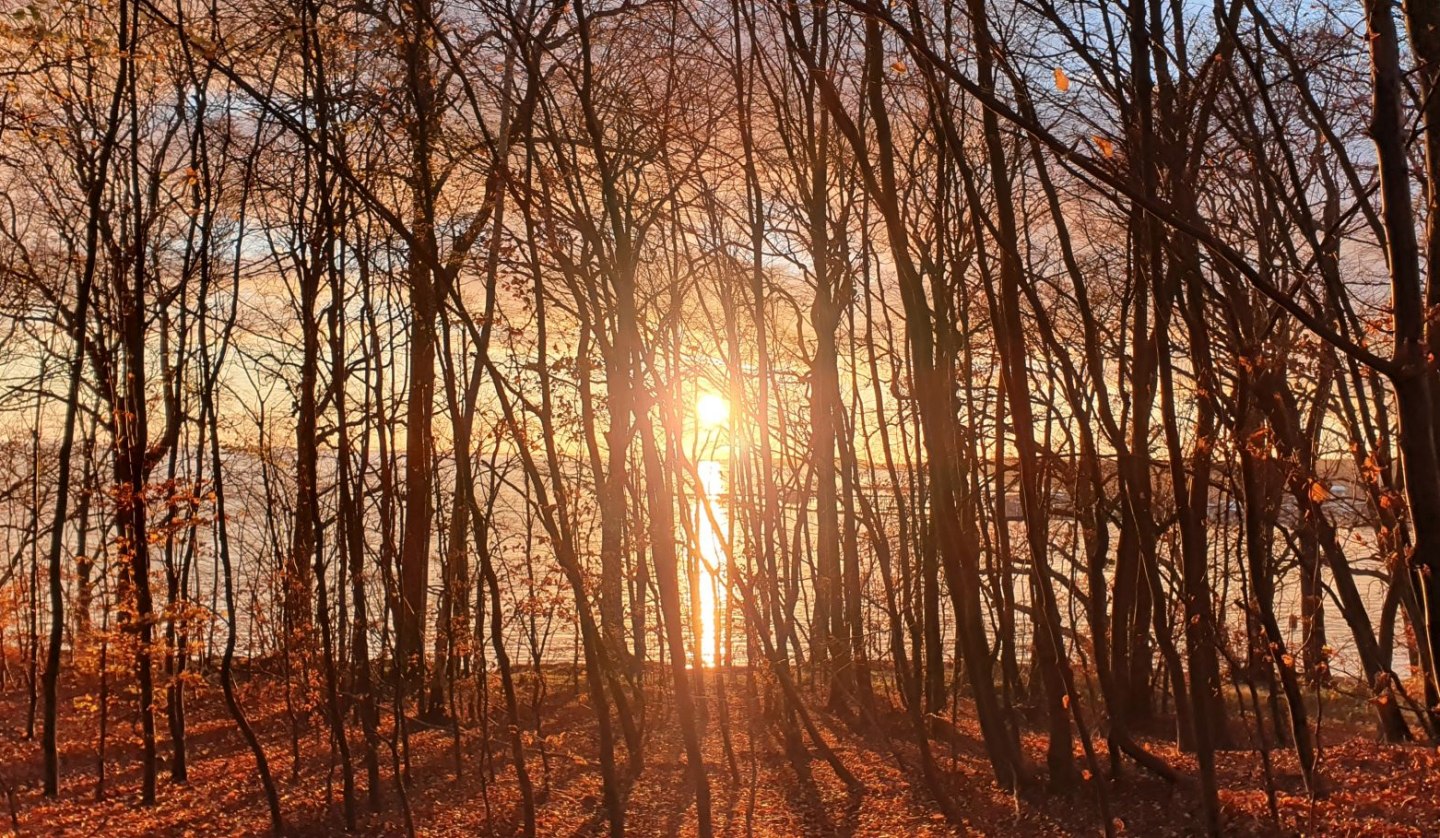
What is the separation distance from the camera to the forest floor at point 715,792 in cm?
664

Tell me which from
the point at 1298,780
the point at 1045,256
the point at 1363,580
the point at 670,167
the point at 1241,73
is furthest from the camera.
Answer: the point at 1363,580

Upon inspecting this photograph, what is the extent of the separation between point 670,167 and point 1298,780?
6.75 m

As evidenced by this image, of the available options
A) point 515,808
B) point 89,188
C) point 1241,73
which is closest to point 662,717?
point 515,808

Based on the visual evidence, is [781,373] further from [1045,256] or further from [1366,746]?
[1366,746]

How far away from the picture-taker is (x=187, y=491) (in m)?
6.42

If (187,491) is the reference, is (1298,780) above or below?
below

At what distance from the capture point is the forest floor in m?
6.64

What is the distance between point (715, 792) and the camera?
30.1 ft

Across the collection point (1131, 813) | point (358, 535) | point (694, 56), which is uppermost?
point (694, 56)

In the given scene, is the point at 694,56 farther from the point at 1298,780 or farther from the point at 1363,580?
the point at 1363,580

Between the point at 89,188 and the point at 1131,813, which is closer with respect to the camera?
the point at 1131,813

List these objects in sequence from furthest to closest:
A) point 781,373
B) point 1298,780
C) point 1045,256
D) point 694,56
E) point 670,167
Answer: point 781,373
point 1045,256
point 670,167
point 694,56
point 1298,780

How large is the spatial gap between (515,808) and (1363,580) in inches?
1046

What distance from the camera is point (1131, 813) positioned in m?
6.88
